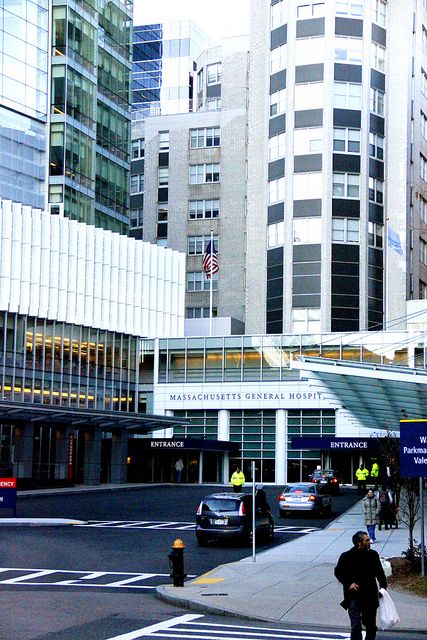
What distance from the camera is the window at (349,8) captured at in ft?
279

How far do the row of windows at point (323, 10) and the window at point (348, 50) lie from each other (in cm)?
214

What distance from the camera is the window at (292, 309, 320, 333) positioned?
82456mm

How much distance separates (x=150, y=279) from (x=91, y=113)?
14.8 meters

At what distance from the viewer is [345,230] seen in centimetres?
8381

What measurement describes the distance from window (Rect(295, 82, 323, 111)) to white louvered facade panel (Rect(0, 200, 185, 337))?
51.4 ft

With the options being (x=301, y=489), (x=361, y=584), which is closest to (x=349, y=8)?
(x=301, y=489)

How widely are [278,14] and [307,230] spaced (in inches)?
733

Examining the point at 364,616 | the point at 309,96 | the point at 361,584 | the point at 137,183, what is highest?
the point at 309,96

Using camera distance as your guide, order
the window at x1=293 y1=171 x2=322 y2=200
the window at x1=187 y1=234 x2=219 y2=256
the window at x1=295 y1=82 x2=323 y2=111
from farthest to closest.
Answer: the window at x1=187 y1=234 x2=219 y2=256, the window at x1=295 y1=82 x2=323 y2=111, the window at x1=293 y1=171 x2=322 y2=200

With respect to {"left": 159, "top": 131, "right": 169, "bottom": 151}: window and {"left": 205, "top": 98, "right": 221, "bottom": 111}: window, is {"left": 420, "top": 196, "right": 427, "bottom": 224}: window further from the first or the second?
{"left": 205, "top": 98, "right": 221, "bottom": 111}: window

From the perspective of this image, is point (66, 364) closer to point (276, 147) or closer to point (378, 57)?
point (276, 147)

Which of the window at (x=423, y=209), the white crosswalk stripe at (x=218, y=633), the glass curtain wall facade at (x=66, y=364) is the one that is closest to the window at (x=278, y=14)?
the window at (x=423, y=209)

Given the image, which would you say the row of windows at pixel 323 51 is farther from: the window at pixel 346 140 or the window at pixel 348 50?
the window at pixel 346 140

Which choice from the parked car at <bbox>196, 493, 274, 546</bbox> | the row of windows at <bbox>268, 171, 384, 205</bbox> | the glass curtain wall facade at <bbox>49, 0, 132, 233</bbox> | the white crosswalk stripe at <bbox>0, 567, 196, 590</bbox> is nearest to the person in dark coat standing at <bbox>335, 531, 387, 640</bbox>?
the white crosswalk stripe at <bbox>0, 567, 196, 590</bbox>
